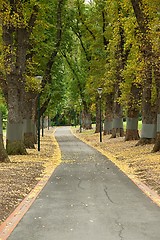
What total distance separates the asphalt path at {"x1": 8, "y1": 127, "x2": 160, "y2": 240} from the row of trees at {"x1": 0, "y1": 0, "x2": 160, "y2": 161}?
23.1 ft

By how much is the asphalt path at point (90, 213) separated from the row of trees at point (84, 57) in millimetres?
7046

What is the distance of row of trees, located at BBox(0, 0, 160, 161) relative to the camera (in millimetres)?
22172

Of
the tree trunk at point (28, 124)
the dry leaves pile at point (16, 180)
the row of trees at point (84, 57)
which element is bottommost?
the dry leaves pile at point (16, 180)

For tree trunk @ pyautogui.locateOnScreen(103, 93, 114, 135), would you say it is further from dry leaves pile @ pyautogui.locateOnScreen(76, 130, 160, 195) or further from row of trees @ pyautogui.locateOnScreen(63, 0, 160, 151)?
dry leaves pile @ pyautogui.locateOnScreen(76, 130, 160, 195)

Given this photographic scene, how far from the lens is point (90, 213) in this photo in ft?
30.5

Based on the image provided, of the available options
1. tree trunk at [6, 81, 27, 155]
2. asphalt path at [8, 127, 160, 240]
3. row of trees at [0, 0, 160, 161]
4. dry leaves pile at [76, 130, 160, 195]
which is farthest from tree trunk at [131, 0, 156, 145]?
asphalt path at [8, 127, 160, 240]

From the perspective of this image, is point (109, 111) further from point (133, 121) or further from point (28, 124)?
point (28, 124)

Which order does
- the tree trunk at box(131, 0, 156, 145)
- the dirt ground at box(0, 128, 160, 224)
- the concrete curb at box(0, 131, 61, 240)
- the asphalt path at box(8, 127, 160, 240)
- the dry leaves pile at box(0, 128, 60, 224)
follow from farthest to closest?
the tree trunk at box(131, 0, 156, 145)
the dirt ground at box(0, 128, 160, 224)
the dry leaves pile at box(0, 128, 60, 224)
the concrete curb at box(0, 131, 61, 240)
the asphalt path at box(8, 127, 160, 240)

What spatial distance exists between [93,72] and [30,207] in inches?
1447

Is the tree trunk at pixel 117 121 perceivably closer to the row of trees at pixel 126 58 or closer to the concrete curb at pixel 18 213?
the row of trees at pixel 126 58

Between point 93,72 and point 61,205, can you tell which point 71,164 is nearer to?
point 61,205

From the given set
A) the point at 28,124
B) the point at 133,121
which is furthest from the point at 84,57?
the point at 28,124

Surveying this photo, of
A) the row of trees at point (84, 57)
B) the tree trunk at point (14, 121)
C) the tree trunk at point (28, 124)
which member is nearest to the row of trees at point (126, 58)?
the row of trees at point (84, 57)

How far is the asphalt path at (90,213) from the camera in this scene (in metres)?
7.61
